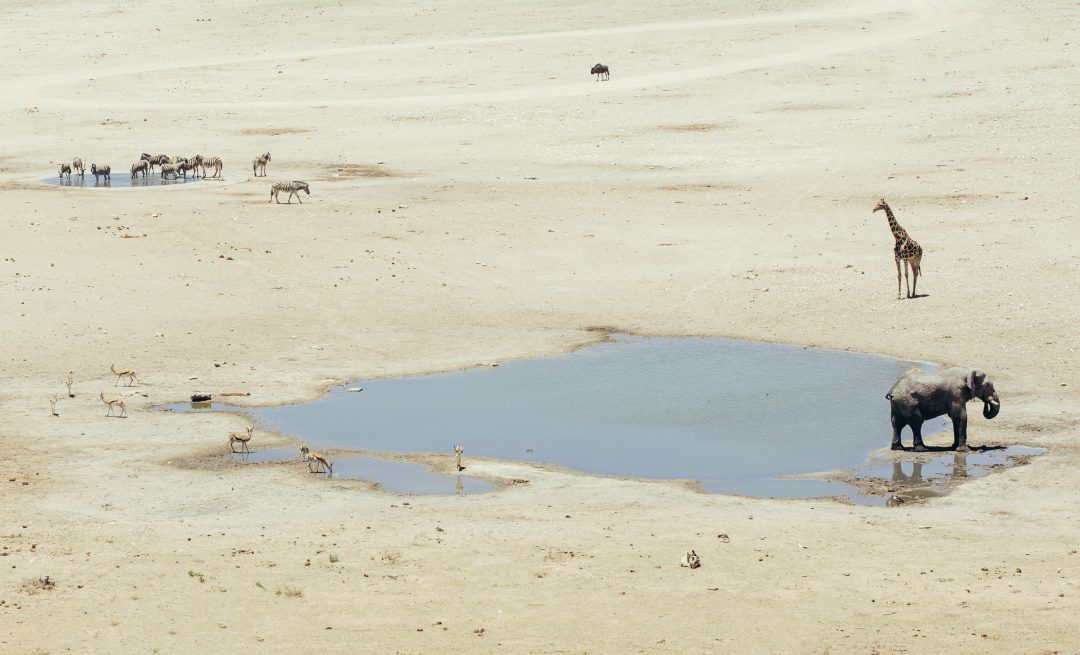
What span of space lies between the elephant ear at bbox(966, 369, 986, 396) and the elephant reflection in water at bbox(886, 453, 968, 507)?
3.09 ft

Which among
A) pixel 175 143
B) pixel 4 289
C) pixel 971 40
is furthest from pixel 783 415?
pixel 971 40

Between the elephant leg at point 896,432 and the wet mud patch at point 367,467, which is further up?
the elephant leg at point 896,432

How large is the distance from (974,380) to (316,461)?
8.81m

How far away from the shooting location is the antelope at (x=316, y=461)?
20.5 m

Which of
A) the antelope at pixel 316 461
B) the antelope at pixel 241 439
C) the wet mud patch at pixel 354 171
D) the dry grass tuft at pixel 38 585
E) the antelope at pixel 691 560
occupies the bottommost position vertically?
the dry grass tuft at pixel 38 585

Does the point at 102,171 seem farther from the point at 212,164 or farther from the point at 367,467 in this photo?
the point at 367,467

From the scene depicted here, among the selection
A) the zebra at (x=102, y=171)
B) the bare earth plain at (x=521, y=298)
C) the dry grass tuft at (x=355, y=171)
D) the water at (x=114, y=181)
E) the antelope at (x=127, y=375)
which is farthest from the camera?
the dry grass tuft at (x=355, y=171)

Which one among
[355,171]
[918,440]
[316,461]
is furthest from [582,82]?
[316,461]

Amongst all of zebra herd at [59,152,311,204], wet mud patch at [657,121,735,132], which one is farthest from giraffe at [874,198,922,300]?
wet mud patch at [657,121,735,132]

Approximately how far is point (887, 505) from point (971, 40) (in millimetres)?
46719

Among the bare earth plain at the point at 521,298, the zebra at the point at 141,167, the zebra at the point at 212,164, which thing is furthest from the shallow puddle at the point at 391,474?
the zebra at the point at 141,167

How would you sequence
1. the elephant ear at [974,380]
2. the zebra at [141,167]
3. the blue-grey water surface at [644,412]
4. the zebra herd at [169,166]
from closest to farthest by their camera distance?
the elephant ear at [974,380] → the blue-grey water surface at [644,412] → the zebra herd at [169,166] → the zebra at [141,167]

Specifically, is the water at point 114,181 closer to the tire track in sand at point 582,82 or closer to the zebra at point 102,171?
the zebra at point 102,171

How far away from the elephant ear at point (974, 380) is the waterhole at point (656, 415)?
814mm
